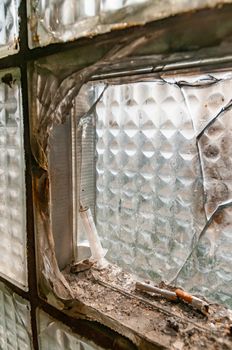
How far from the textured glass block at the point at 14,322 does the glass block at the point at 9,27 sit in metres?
0.74

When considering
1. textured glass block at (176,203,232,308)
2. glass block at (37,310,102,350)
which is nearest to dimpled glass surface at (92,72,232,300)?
textured glass block at (176,203,232,308)

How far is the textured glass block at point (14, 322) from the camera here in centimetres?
86

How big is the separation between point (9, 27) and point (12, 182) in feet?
1.43

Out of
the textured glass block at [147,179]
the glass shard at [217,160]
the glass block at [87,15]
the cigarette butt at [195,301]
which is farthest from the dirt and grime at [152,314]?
the glass block at [87,15]

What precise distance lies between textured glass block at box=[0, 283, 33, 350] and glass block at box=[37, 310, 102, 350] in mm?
59

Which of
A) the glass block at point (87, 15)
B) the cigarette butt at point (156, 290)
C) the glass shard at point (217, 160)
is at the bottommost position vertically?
the cigarette butt at point (156, 290)

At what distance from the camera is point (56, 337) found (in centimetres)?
78

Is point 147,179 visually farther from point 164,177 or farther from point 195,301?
point 195,301

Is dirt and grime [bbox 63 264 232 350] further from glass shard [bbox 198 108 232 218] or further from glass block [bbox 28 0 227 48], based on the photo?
glass block [bbox 28 0 227 48]

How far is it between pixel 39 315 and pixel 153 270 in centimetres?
40

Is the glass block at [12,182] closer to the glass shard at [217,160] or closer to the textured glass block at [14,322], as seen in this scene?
the textured glass block at [14,322]

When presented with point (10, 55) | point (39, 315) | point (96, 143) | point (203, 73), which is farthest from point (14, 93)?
point (39, 315)

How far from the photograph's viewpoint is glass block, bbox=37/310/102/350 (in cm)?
71

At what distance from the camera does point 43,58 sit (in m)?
0.64
